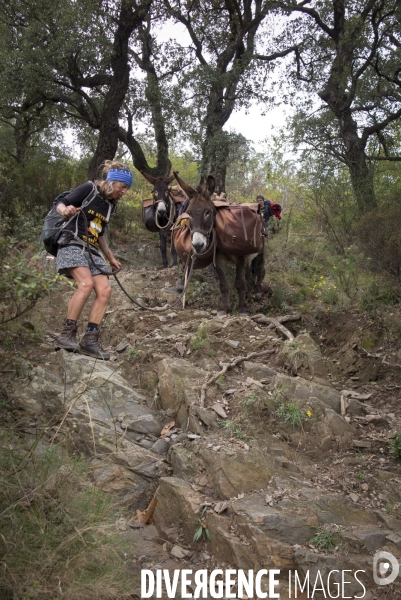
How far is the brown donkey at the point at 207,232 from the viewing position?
700 cm

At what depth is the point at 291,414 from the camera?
472cm

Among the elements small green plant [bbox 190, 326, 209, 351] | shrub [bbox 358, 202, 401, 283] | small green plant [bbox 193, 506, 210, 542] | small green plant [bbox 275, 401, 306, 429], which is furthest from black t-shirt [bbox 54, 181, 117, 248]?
shrub [bbox 358, 202, 401, 283]

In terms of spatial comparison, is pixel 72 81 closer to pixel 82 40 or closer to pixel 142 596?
pixel 82 40

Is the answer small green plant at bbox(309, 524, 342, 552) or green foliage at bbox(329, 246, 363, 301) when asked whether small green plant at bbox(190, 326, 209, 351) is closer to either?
green foliage at bbox(329, 246, 363, 301)

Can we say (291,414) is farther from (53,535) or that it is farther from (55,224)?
(55,224)

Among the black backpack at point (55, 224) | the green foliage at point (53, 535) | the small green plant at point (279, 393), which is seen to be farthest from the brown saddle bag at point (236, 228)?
the green foliage at point (53, 535)

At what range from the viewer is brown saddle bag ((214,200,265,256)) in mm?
7359

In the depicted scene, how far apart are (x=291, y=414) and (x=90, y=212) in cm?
279

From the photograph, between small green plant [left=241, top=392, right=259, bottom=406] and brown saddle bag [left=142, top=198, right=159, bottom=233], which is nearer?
small green plant [left=241, top=392, right=259, bottom=406]

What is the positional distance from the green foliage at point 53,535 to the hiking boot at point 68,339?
1.89 m

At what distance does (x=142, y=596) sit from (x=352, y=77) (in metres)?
13.2

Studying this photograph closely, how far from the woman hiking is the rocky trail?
272 mm

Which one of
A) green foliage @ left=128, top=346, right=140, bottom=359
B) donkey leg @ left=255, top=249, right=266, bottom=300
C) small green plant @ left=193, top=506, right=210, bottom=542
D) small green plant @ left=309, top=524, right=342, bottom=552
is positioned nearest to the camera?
small green plant @ left=309, top=524, right=342, bottom=552

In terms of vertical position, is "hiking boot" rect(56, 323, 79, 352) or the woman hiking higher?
the woman hiking
